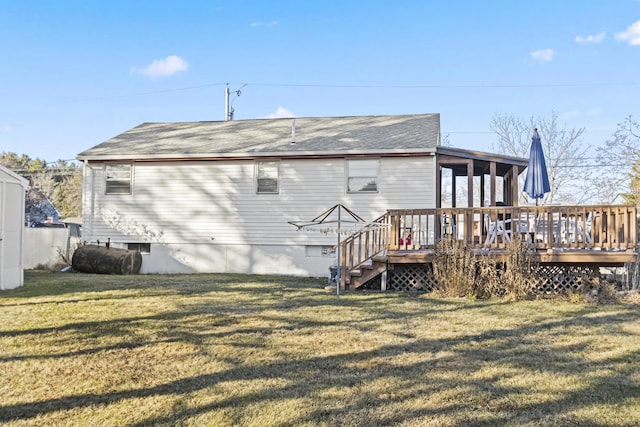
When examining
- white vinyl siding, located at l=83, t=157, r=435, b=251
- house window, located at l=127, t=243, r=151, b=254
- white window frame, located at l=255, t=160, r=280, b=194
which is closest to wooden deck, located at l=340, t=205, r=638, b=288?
white vinyl siding, located at l=83, t=157, r=435, b=251

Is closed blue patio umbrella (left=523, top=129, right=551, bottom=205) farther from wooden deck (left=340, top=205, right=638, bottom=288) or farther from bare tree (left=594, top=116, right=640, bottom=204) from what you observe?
bare tree (left=594, top=116, right=640, bottom=204)

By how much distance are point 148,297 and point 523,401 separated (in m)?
6.40

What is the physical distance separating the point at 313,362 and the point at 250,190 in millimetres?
9674

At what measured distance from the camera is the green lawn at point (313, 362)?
3738 mm

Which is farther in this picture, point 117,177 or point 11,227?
point 117,177

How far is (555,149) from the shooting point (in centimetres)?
2956

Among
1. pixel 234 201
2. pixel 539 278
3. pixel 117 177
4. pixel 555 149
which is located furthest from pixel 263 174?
pixel 555 149

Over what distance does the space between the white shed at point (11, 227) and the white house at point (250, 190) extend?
14.8ft

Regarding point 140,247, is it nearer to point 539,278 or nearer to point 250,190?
point 250,190

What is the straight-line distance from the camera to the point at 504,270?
9.96 meters

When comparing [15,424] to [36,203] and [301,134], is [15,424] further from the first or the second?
[36,203]

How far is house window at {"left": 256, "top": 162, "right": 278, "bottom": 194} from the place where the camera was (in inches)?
561

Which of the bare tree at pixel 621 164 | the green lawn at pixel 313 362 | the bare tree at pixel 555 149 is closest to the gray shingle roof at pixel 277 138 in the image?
the green lawn at pixel 313 362

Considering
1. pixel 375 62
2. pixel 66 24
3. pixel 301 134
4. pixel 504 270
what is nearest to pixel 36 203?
pixel 66 24
